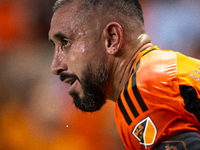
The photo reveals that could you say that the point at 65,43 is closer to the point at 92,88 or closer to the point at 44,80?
the point at 92,88

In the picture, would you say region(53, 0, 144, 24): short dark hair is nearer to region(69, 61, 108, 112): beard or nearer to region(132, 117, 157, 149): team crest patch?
region(69, 61, 108, 112): beard

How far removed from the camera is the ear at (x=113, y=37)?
97 cm

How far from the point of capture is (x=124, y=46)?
0.99 m

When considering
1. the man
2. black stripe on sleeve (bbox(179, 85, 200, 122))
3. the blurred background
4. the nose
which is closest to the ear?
the man

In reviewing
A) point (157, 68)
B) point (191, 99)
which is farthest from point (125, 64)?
point (191, 99)

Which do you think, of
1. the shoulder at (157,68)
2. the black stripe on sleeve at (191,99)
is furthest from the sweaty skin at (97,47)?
the black stripe on sleeve at (191,99)

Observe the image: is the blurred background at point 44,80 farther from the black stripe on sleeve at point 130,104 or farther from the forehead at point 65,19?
the black stripe on sleeve at point 130,104

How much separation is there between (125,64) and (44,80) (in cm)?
157

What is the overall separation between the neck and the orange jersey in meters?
0.20

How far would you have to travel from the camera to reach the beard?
0.96 m

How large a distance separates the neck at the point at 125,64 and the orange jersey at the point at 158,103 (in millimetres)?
199

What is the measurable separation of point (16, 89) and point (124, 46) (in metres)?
1.67

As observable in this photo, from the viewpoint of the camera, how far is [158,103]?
2.16 ft

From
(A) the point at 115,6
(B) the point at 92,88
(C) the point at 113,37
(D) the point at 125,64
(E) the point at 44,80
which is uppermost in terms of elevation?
(A) the point at 115,6
